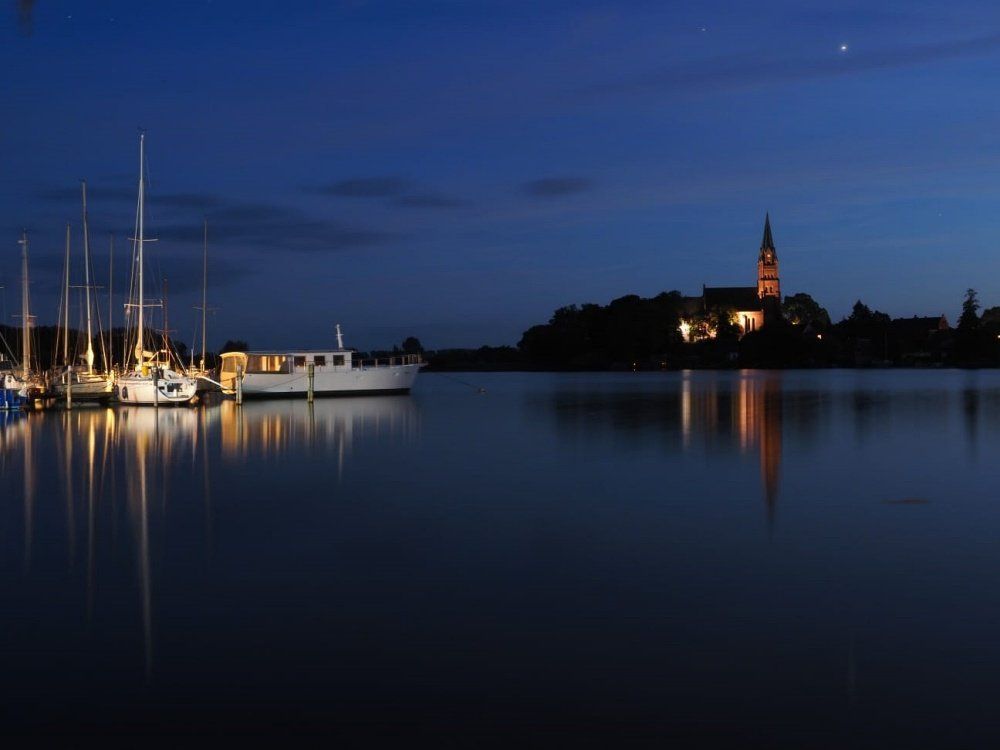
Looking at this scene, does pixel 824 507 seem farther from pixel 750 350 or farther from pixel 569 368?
pixel 569 368

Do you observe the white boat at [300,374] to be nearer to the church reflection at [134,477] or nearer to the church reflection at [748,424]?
the church reflection at [134,477]

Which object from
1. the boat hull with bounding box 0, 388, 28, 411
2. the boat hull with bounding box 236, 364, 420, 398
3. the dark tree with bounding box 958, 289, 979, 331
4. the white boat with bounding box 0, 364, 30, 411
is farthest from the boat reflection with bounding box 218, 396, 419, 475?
the dark tree with bounding box 958, 289, 979, 331

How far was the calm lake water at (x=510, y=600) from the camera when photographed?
8.00 meters

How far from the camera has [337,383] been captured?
6925 cm

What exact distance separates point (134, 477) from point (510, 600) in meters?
15.1

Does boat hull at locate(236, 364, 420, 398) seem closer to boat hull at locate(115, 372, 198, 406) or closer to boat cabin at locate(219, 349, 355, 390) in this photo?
boat cabin at locate(219, 349, 355, 390)

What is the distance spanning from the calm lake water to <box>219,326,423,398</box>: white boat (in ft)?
132

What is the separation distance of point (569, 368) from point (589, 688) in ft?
627

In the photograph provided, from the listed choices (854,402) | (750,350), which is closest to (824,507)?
(854,402)

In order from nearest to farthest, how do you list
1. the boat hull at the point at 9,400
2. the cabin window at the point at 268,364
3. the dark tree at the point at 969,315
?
the boat hull at the point at 9,400, the cabin window at the point at 268,364, the dark tree at the point at 969,315

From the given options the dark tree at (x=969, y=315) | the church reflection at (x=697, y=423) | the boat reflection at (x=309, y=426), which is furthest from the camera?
the dark tree at (x=969, y=315)

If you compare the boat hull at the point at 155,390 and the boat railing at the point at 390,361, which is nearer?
the boat hull at the point at 155,390

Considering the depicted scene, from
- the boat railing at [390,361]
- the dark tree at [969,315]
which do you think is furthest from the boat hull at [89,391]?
the dark tree at [969,315]

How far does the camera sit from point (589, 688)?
27.9 ft
